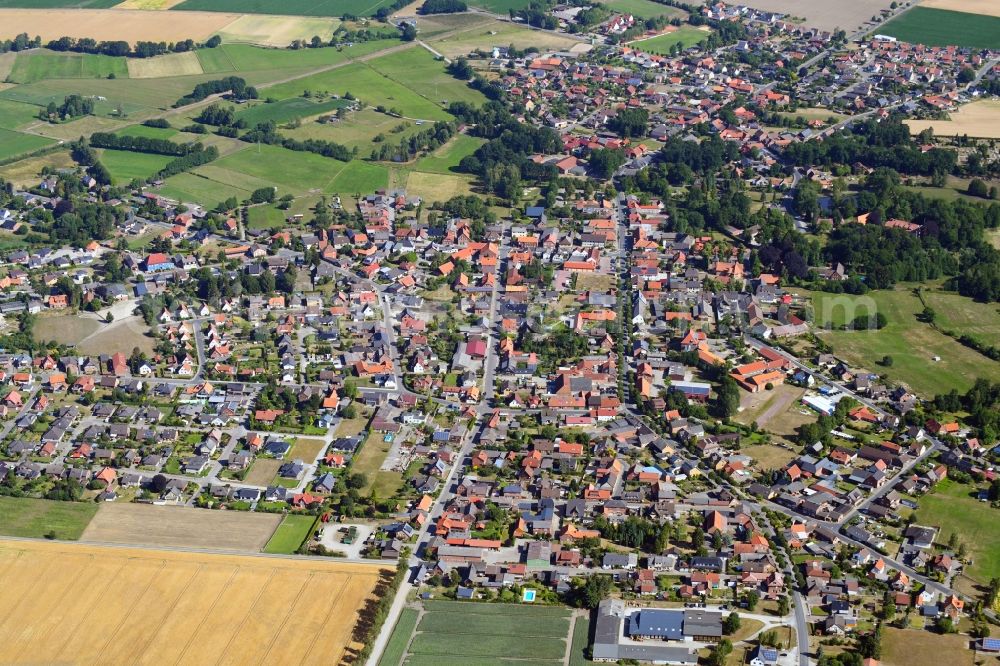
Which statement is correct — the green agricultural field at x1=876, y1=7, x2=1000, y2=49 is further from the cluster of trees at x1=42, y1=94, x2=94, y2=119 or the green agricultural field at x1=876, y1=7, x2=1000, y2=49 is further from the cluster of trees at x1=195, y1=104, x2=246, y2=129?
the cluster of trees at x1=42, y1=94, x2=94, y2=119

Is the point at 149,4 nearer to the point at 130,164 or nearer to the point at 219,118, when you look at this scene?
the point at 219,118

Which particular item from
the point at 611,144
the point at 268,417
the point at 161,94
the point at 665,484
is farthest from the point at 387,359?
the point at 161,94

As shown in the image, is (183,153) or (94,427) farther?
(183,153)

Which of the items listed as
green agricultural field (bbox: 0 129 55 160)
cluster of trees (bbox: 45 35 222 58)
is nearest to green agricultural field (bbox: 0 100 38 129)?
green agricultural field (bbox: 0 129 55 160)

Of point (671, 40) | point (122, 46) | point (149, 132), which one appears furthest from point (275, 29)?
point (671, 40)

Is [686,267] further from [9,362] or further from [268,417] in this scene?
[9,362]
